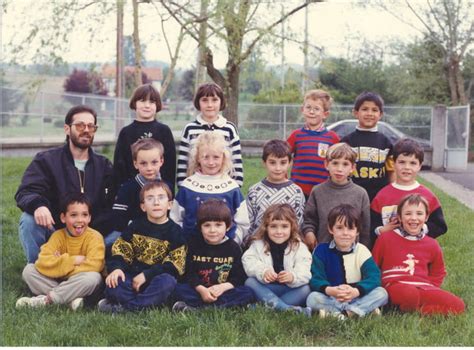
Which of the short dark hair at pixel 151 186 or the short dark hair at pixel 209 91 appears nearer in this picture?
the short dark hair at pixel 151 186

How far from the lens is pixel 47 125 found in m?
20.0

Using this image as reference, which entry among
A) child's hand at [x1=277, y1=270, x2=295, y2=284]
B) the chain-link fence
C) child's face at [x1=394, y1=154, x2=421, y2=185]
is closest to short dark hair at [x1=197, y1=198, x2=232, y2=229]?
child's hand at [x1=277, y1=270, x2=295, y2=284]

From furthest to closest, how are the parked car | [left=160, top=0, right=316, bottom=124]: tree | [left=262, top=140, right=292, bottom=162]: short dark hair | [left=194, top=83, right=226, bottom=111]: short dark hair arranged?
the parked car → [left=160, top=0, right=316, bottom=124]: tree → [left=194, top=83, right=226, bottom=111]: short dark hair → [left=262, top=140, right=292, bottom=162]: short dark hair

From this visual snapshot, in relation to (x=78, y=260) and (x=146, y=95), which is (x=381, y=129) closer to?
(x=146, y=95)

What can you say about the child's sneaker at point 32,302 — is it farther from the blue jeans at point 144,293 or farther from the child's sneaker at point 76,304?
the blue jeans at point 144,293

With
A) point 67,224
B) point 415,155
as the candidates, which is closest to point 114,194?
point 67,224

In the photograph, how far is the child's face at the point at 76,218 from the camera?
514 centimetres

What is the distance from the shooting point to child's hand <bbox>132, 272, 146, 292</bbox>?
4891 mm

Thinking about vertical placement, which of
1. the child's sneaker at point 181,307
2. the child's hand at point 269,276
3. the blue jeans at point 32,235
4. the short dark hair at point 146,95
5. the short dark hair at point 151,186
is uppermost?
the short dark hair at point 146,95

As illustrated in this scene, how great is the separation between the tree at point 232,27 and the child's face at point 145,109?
6.35m

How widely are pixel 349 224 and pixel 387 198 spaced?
0.58 m

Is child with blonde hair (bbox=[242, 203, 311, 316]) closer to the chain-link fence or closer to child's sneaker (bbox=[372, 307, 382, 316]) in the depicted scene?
child's sneaker (bbox=[372, 307, 382, 316])

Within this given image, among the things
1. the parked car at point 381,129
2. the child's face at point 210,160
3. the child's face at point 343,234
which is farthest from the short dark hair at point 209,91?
the parked car at point 381,129

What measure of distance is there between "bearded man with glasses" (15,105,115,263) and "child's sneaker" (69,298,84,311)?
2.03 ft
